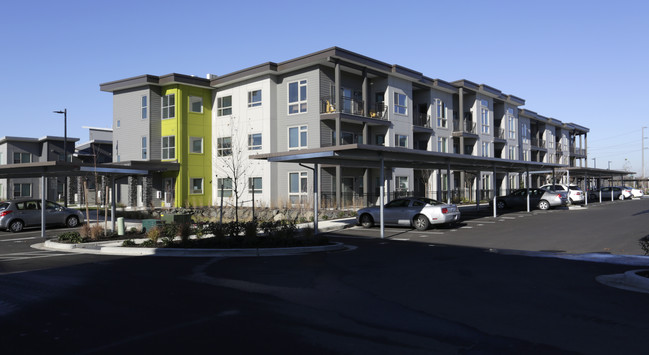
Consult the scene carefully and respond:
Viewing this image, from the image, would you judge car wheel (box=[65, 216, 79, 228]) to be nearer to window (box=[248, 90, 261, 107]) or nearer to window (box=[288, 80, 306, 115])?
window (box=[248, 90, 261, 107])

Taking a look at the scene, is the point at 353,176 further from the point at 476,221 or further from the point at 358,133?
the point at 476,221

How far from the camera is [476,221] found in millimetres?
24516

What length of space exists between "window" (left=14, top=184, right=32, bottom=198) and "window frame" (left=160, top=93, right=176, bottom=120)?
88.2ft

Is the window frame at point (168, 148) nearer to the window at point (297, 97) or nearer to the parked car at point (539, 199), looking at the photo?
the window at point (297, 97)

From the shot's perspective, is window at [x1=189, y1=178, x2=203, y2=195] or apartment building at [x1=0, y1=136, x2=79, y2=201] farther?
apartment building at [x1=0, y1=136, x2=79, y2=201]

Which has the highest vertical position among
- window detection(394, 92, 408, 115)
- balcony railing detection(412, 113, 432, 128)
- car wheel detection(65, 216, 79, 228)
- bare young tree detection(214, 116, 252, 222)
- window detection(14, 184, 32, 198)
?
window detection(394, 92, 408, 115)

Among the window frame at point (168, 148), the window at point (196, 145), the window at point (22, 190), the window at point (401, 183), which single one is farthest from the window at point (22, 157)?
the window at point (401, 183)

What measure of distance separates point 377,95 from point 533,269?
2711 cm

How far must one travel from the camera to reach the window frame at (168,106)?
120ft

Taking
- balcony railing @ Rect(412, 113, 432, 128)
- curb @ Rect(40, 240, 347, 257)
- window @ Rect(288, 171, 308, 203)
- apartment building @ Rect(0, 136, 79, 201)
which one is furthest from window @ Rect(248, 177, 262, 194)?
apartment building @ Rect(0, 136, 79, 201)

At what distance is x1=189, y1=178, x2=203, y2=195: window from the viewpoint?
36.8 metres

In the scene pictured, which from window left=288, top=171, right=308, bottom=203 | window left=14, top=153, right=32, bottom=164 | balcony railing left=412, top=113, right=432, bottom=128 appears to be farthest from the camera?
window left=14, top=153, right=32, bottom=164

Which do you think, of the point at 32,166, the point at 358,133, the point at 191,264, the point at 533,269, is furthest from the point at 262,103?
the point at 533,269

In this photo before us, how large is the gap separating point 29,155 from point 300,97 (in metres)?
39.3
